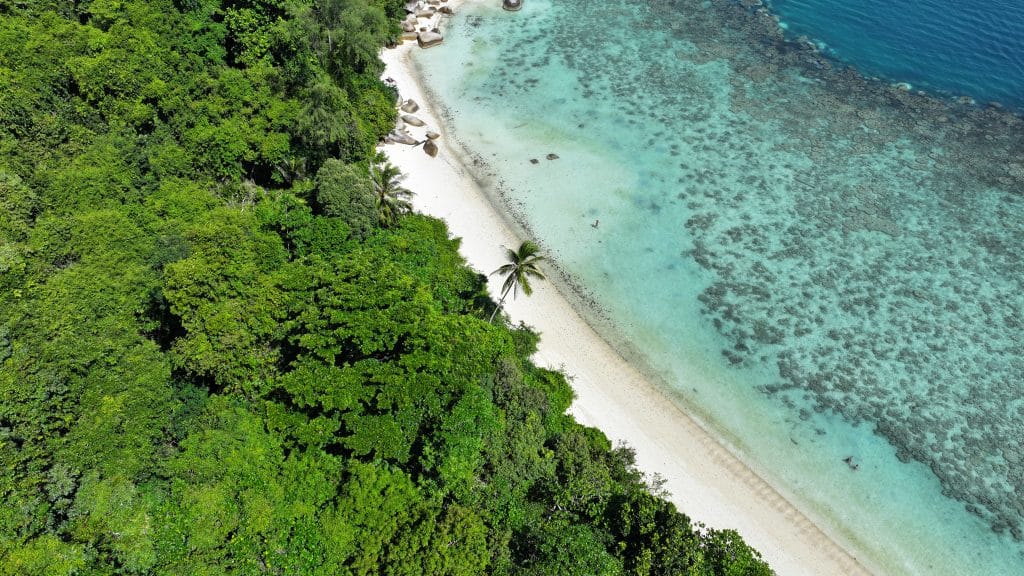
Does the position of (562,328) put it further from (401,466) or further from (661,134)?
(661,134)

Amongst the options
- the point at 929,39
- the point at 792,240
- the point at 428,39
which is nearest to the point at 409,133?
the point at 428,39

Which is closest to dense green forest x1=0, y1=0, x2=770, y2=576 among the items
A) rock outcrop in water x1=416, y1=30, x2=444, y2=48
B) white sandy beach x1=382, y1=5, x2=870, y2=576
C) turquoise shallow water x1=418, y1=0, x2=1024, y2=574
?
white sandy beach x1=382, y1=5, x2=870, y2=576

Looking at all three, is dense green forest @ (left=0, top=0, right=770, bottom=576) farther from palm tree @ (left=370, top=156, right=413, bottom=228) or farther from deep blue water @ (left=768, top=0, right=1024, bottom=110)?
deep blue water @ (left=768, top=0, right=1024, bottom=110)

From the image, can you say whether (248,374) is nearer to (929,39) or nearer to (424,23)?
(424,23)

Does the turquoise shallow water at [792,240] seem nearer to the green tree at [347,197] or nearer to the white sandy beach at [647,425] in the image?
the white sandy beach at [647,425]

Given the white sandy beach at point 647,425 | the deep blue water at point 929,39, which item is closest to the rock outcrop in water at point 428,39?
the white sandy beach at point 647,425
